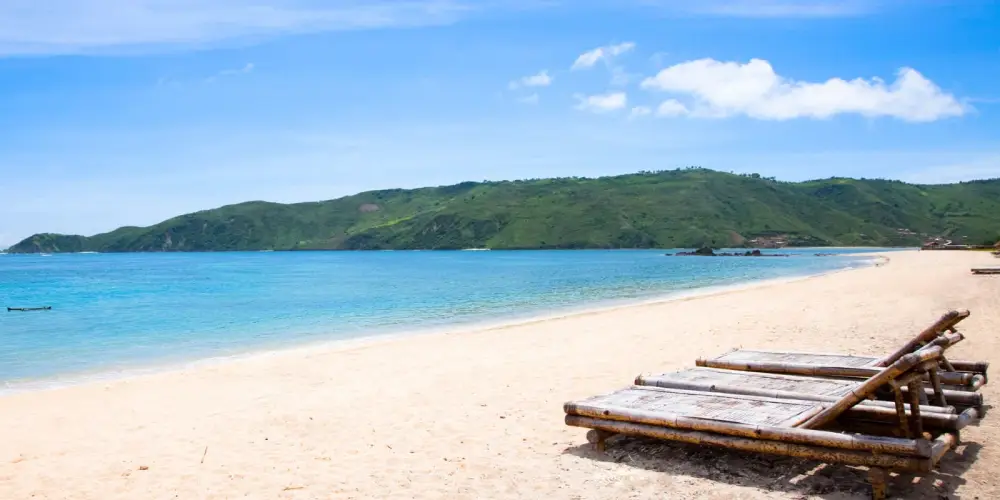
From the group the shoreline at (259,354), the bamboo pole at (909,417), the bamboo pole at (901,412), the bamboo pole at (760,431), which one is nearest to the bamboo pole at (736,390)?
the bamboo pole at (909,417)

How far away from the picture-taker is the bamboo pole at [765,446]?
616 centimetres

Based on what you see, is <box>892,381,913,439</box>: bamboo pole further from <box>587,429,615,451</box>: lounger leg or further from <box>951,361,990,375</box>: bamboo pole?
<box>951,361,990,375</box>: bamboo pole

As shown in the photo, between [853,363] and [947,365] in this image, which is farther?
[853,363]

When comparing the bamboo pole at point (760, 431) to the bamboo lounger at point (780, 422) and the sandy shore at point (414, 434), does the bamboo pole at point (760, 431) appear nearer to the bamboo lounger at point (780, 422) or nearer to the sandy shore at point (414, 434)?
the bamboo lounger at point (780, 422)

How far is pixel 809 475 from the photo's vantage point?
6.95 metres

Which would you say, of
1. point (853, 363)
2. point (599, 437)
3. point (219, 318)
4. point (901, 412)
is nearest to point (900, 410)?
point (901, 412)

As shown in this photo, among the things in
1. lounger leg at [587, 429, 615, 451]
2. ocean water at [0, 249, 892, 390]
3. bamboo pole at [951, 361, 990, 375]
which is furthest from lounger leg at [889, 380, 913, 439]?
ocean water at [0, 249, 892, 390]

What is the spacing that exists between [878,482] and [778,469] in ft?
3.70

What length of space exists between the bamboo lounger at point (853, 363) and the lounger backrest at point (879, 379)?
161cm

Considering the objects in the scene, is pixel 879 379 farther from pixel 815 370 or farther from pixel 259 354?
pixel 259 354

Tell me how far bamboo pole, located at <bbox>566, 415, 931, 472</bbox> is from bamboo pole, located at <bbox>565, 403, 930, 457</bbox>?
39mm

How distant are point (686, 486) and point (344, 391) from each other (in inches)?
287

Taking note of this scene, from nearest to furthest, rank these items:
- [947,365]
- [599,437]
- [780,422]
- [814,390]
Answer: [780,422] → [599,437] → [947,365] → [814,390]

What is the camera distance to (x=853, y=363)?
10078 millimetres
